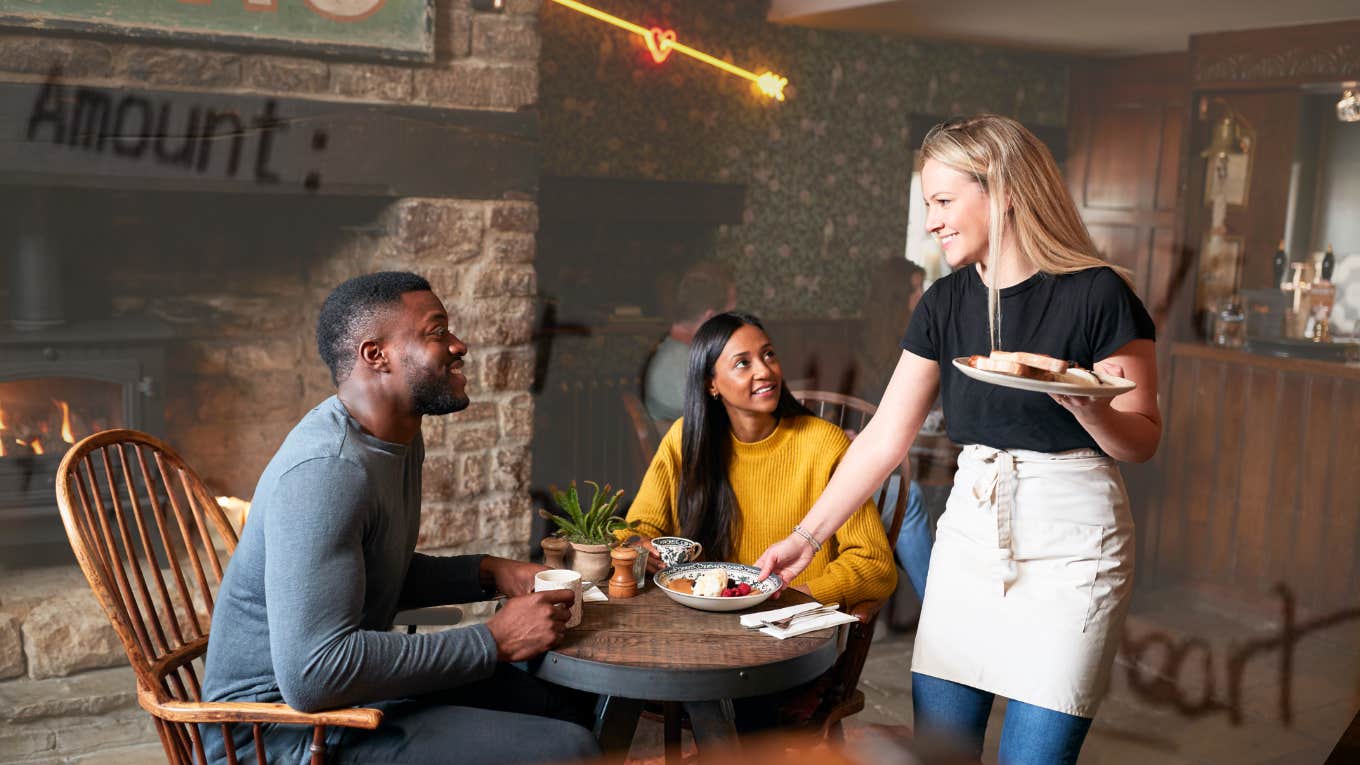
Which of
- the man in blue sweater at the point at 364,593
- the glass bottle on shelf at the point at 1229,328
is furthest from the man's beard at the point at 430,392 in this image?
→ the glass bottle on shelf at the point at 1229,328

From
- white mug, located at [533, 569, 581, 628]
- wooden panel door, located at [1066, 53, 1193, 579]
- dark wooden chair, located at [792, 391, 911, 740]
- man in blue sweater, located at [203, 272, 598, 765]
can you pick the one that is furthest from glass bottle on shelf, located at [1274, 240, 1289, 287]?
man in blue sweater, located at [203, 272, 598, 765]

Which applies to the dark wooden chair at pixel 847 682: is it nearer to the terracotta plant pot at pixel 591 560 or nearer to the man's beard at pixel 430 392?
the terracotta plant pot at pixel 591 560

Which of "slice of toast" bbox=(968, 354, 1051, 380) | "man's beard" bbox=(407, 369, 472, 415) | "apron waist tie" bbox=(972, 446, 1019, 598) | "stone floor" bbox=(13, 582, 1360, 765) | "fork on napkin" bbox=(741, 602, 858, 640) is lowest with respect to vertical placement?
"stone floor" bbox=(13, 582, 1360, 765)

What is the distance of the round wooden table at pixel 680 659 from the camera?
5.74ft

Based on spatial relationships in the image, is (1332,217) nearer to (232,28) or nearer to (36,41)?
(232,28)

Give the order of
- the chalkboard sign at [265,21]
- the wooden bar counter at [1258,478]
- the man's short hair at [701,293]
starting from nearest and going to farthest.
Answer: the chalkboard sign at [265,21] → the wooden bar counter at [1258,478] → the man's short hair at [701,293]

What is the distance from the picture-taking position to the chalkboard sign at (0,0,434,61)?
2.86m

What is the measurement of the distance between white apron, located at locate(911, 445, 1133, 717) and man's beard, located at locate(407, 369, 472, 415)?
2.73 feet

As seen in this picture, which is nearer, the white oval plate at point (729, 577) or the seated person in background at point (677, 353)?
the white oval plate at point (729, 577)

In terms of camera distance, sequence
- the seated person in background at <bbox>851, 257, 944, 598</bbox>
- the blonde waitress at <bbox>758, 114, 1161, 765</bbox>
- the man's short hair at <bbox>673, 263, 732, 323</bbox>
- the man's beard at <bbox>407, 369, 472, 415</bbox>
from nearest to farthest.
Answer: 1. the blonde waitress at <bbox>758, 114, 1161, 765</bbox>
2. the man's beard at <bbox>407, 369, 472, 415</bbox>
3. the man's short hair at <bbox>673, 263, 732, 323</bbox>
4. the seated person in background at <bbox>851, 257, 944, 598</bbox>

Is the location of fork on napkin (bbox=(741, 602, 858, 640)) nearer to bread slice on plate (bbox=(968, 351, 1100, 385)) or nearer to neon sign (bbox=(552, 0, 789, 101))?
bread slice on plate (bbox=(968, 351, 1100, 385))

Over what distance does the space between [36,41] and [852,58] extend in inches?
143

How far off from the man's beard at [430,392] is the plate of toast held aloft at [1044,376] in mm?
789

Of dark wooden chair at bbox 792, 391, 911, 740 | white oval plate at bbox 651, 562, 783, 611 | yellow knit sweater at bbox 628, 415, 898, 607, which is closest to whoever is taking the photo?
white oval plate at bbox 651, 562, 783, 611
